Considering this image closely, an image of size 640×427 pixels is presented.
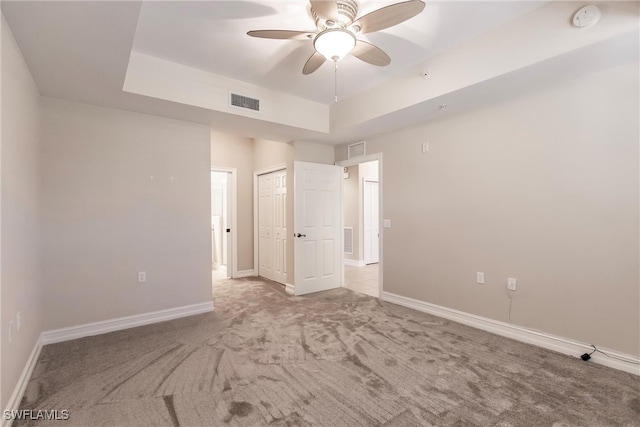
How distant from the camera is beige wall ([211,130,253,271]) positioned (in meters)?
5.60

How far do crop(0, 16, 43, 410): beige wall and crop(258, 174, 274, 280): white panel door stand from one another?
3205 mm

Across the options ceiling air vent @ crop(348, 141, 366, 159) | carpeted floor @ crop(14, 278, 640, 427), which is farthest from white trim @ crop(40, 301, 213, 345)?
ceiling air vent @ crop(348, 141, 366, 159)

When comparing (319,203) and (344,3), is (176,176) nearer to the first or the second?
(319,203)

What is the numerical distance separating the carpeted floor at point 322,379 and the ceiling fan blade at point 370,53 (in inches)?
96.7

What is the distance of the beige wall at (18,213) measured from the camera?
1.80 metres

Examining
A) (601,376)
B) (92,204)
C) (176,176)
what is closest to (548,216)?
(601,376)

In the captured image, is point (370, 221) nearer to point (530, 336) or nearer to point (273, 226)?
point (273, 226)

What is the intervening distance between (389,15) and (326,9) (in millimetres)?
401

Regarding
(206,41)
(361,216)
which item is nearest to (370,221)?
(361,216)

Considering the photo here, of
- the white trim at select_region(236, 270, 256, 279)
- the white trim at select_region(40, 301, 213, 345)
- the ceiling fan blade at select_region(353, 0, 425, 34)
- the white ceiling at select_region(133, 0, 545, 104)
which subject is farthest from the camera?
the white trim at select_region(236, 270, 256, 279)

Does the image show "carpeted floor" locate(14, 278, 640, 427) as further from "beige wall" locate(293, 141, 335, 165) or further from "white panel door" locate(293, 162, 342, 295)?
"beige wall" locate(293, 141, 335, 165)

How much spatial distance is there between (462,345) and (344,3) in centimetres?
295

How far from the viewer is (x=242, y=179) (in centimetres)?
579

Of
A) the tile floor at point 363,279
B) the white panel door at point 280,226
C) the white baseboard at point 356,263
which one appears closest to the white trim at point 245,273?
the white panel door at point 280,226
